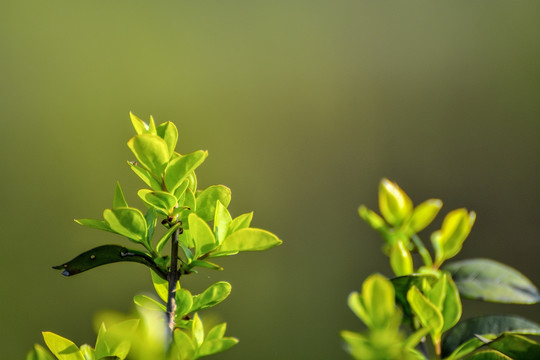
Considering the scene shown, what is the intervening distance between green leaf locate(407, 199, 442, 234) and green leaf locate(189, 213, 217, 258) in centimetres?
12

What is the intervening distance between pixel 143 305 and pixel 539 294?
194mm

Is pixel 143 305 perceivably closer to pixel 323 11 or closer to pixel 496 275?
pixel 496 275

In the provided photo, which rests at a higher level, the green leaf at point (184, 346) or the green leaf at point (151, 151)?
the green leaf at point (151, 151)

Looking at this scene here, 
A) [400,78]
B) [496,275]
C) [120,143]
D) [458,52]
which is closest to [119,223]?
[496,275]

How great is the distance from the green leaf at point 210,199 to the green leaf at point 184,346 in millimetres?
54

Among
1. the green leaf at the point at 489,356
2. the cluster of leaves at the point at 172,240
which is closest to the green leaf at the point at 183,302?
the cluster of leaves at the point at 172,240

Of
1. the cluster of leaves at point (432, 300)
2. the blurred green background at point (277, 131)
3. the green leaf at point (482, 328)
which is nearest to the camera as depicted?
the cluster of leaves at point (432, 300)

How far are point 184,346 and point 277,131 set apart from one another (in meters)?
1.87

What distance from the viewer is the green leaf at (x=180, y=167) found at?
19 centimetres

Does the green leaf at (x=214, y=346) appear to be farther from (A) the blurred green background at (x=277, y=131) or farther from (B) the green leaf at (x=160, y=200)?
(A) the blurred green background at (x=277, y=131)

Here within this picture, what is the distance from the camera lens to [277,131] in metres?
2.02

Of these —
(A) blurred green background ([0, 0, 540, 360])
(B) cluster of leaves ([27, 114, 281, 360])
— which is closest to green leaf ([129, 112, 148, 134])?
(B) cluster of leaves ([27, 114, 281, 360])

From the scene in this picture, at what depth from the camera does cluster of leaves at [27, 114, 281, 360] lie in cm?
17

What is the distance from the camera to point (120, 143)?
1844 mm
